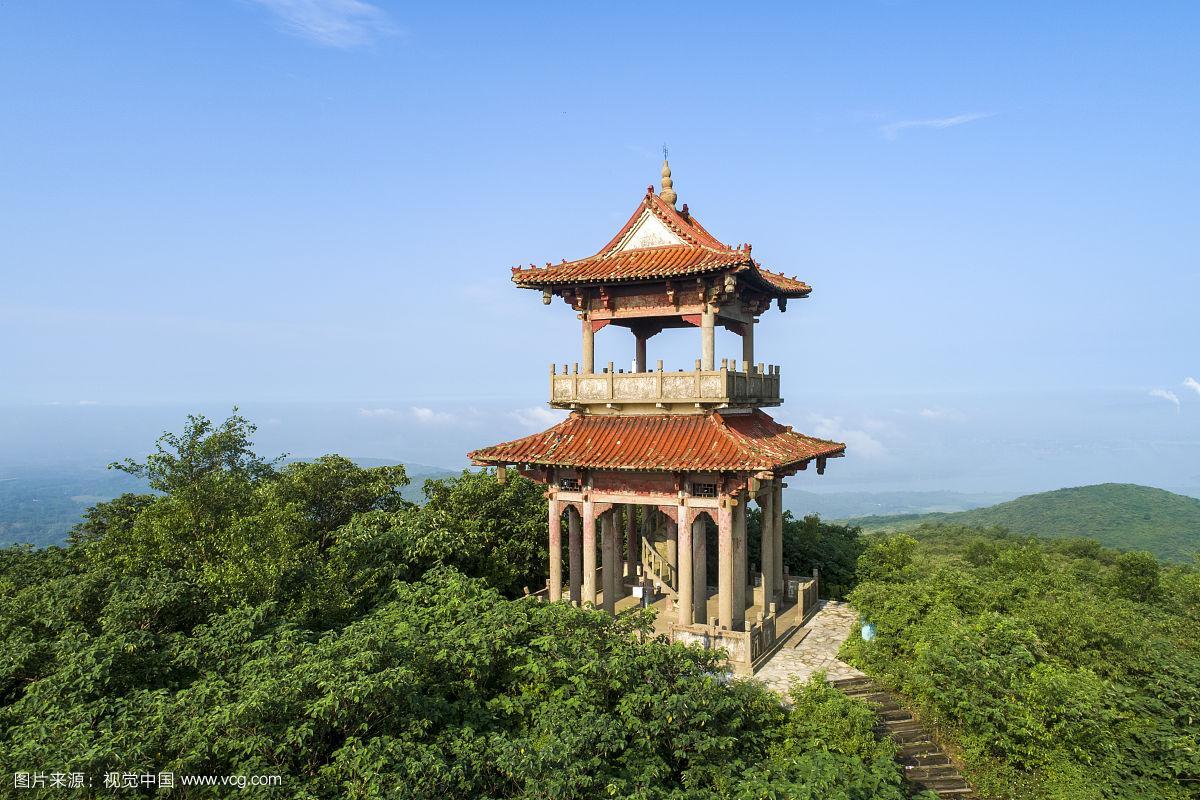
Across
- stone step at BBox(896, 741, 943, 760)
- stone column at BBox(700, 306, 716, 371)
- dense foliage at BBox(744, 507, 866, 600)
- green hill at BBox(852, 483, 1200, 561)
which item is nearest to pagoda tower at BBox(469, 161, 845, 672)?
stone column at BBox(700, 306, 716, 371)

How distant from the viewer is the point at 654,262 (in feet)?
52.5

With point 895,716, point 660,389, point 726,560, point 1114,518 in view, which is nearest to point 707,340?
point 660,389

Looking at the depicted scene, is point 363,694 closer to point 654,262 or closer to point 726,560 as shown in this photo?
point 726,560

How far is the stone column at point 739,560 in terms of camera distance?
15.0 metres

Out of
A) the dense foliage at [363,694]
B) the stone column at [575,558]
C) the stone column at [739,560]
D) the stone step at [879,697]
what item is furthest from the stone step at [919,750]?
the stone column at [575,558]

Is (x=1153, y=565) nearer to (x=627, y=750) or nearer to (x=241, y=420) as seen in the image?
(x=627, y=750)

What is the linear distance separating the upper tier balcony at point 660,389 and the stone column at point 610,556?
2518 millimetres

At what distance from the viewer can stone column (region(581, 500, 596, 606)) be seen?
16.1 m

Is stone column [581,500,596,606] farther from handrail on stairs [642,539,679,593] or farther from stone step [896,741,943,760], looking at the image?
stone step [896,741,943,760]

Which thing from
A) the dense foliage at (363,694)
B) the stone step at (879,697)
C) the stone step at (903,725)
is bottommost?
the stone step at (903,725)

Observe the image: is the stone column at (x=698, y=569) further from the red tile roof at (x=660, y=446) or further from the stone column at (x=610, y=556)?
the stone column at (x=610, y=556)

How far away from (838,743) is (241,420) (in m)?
23.3

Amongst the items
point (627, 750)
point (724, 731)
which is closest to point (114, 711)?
point (627, 750)

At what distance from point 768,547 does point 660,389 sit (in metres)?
5.03
